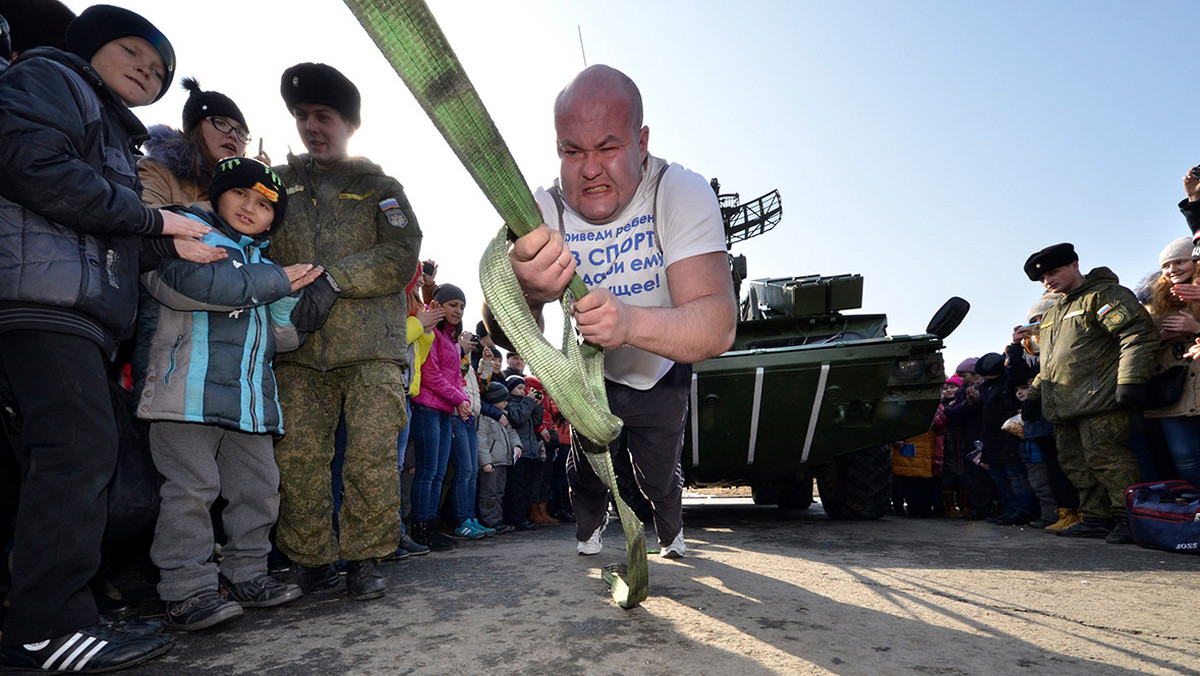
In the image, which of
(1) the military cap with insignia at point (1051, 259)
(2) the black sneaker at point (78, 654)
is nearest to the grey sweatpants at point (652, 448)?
(2) the black sneaker at point (78, 654)

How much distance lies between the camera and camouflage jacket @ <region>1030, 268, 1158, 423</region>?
174 inches

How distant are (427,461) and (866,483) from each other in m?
3.82

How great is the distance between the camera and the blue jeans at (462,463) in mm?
5102

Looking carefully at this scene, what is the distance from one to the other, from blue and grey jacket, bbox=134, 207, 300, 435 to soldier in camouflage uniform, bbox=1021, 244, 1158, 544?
5.16m

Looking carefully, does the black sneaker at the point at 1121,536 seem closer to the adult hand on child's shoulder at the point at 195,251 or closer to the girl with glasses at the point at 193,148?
the adult hand on child's shoulder at the point at 195,251

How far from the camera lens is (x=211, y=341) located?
7.20ft

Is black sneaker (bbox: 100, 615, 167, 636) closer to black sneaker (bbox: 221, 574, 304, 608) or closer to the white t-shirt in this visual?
black sneaker (bbox: 221, 574, 304, 608)

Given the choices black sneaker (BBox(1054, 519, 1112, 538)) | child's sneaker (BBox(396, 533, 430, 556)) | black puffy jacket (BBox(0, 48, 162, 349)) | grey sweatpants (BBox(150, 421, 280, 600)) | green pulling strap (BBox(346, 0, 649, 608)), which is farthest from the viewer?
black sneaker (BBox(1054, 519, 1112, 538))

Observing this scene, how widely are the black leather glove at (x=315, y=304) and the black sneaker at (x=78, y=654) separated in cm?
113

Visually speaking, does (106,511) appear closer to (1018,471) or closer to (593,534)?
(593,534)

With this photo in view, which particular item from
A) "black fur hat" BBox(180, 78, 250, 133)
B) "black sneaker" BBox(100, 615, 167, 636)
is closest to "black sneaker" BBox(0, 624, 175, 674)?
"black sneaker" BBox(100, 615, 167, 636)

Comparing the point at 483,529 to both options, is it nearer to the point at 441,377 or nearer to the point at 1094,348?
the point at 441,377

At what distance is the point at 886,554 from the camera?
12.0 ft

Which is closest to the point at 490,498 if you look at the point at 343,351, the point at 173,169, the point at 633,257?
the point at 343,351
